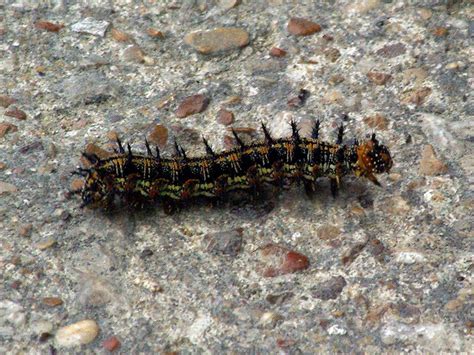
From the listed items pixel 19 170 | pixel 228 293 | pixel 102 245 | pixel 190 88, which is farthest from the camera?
pixel 190 88

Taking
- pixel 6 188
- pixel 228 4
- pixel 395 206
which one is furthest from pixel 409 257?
pixel 228 4

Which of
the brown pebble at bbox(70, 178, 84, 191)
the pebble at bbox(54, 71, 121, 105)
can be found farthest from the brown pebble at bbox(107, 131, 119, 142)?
the brown pebble at bbox(70, 178, 84, 191)

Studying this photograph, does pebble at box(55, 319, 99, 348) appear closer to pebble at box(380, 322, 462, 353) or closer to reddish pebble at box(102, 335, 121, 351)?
reddish pebble at box(102, 335, 121, 351)

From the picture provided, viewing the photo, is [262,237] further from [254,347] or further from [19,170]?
[19,170]

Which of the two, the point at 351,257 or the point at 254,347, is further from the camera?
the point at 351,257

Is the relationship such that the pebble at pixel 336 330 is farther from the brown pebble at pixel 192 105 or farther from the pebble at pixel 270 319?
the brown pebble at pixel 192 105

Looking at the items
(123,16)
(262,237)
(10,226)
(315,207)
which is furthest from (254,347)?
(123,16)
